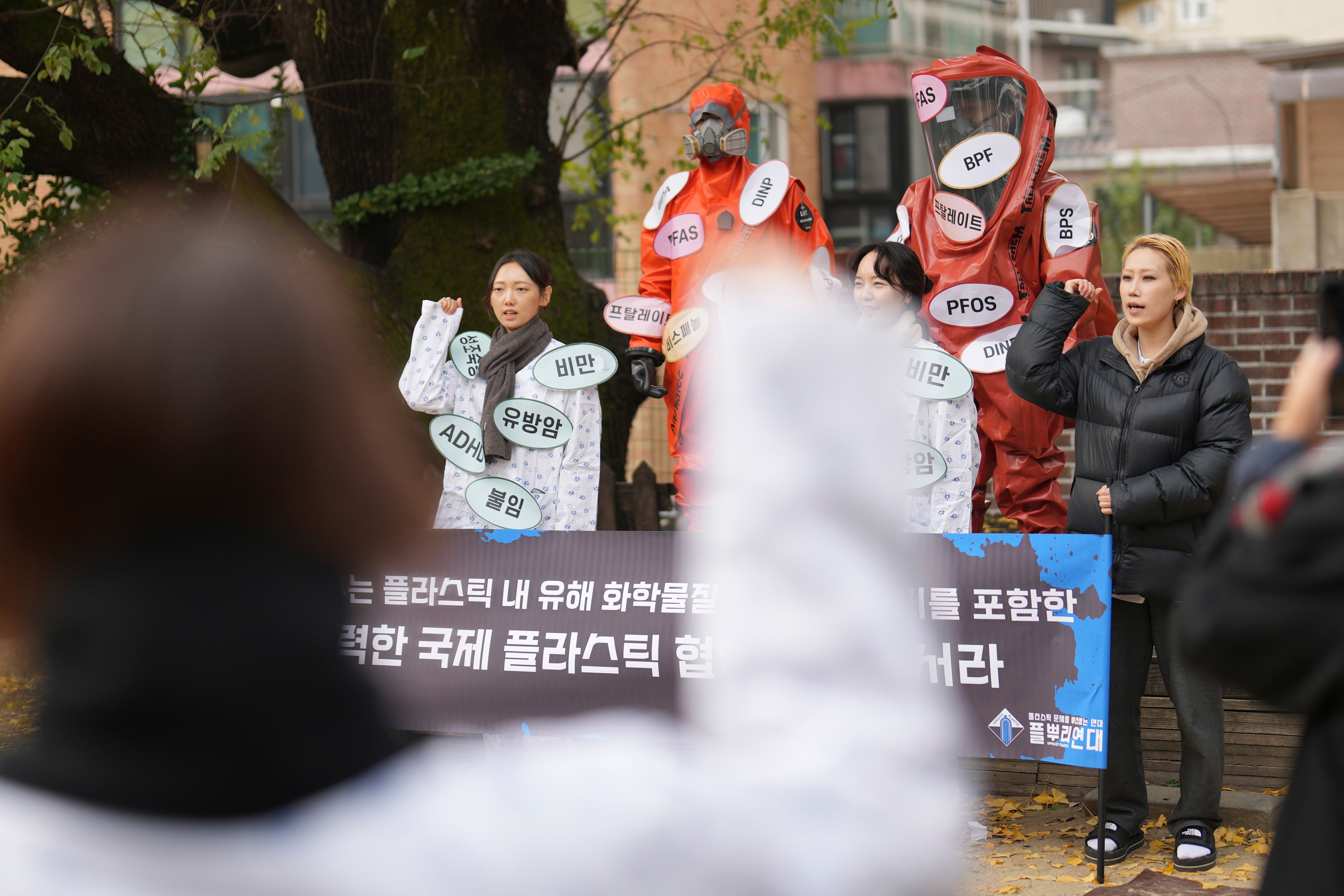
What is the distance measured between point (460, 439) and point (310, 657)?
3.97 m

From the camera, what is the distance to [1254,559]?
135 cm

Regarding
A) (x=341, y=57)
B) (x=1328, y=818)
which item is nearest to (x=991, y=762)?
(x=1328, y=818)

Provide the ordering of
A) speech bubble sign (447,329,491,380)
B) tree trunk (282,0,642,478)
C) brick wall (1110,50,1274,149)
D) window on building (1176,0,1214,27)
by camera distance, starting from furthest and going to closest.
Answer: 1. window on building (1176,0,1214,27)
2. brick wall (1110,50,1274,149)
3. tree trunk (282,0,642,478)
4. speech bubble sign (447,329,491,380)

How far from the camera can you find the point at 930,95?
5.10 meters

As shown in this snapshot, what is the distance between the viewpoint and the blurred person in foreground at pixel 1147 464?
3.67m

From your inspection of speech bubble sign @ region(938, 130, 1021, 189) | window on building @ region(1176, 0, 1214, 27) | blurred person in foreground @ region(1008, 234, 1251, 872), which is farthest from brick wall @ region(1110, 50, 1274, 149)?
blurred person in foreground @ region(1008, 234, 1251, 872)

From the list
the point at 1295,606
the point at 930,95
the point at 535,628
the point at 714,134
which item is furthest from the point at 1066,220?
the point at 1295,606

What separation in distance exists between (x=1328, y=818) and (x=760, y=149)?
1412 centimetres

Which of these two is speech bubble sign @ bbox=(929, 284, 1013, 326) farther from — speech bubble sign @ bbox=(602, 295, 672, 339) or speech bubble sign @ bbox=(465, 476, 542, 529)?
speech bubble sign @ bbox=(465, 476, 542, 529)

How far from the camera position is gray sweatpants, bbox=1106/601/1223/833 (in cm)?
378

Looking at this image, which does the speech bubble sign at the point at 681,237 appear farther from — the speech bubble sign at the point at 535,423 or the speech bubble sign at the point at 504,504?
the speech bubble sign at the point at 504,504

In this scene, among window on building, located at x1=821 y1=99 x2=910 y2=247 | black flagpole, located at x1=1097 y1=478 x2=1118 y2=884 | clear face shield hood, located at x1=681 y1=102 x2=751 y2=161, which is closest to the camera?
black flagpole, located at x1=1097 y1=478 x2=1118 y2=884

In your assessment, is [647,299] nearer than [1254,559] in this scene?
No

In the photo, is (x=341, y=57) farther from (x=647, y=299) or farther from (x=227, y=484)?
(x=227, y=484)
